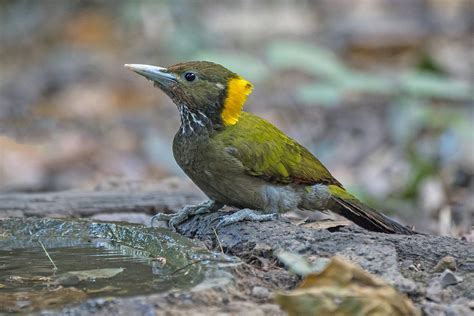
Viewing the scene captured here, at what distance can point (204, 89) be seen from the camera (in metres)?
5.39

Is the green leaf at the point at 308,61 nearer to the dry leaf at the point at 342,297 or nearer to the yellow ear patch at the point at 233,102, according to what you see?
the yellow ear patch at the point at 233,102

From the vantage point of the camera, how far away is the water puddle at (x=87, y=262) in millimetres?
3705

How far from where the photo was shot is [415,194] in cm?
799

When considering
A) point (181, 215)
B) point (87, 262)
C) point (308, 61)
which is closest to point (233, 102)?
point (181, 215)

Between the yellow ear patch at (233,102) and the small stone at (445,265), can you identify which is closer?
the small stone at (445,265)

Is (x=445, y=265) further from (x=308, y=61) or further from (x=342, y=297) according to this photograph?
(x=308, y=61)

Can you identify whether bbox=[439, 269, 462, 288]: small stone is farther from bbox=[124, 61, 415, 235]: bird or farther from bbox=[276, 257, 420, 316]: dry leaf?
bbox=[124, 61, 415, 235]: bird

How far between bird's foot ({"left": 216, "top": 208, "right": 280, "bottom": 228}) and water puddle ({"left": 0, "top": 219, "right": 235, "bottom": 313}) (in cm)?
41

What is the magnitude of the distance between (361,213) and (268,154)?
664mm

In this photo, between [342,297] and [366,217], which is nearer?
[342,297]

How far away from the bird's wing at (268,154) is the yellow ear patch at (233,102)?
0.14 ft

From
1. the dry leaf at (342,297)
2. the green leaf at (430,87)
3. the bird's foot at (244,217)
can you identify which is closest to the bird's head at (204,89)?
the bird's foot at (244,217)

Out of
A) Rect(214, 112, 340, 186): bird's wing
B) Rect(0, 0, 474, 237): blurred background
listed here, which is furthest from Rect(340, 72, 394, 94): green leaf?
Rect(214, 112, 340, 186): bird's wing

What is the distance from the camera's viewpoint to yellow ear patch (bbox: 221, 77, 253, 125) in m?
5.35
